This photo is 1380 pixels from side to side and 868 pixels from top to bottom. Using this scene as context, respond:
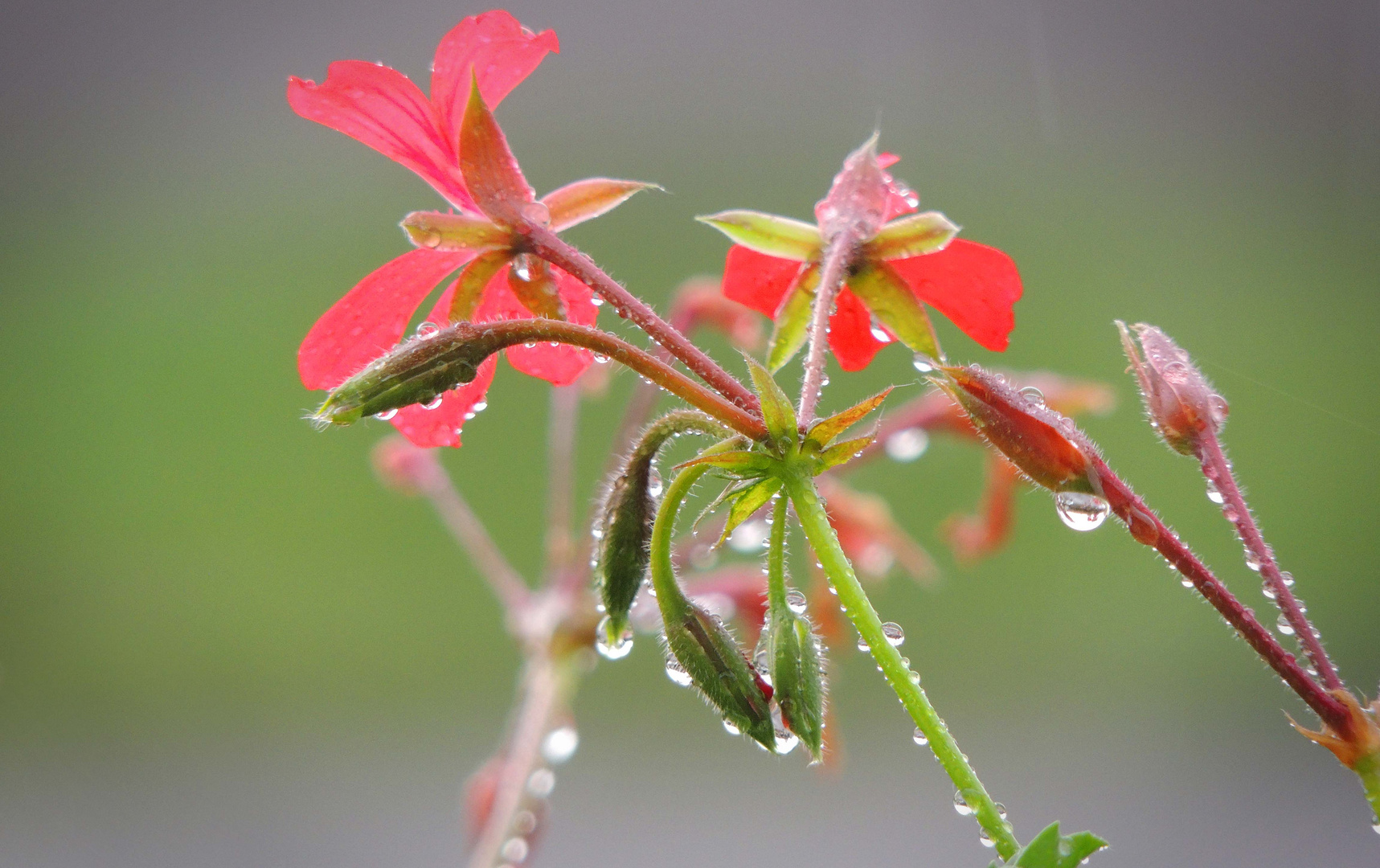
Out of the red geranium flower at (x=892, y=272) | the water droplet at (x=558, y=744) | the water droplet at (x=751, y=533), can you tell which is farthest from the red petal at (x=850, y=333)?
the water droplet at (x=558, y=744)

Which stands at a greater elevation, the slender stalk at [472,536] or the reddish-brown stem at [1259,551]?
the slender stalk at [472,536]

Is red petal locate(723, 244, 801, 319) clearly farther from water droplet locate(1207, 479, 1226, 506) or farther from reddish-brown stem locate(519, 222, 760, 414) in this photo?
water droplet locate(1207, 479, 1226, 506)

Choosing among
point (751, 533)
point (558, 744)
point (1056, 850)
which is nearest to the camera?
point (1056, 850)

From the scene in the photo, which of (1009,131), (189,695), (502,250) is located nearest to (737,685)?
(502,250)

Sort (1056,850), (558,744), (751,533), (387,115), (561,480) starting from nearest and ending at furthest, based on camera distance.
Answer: (1056,850) < (387,115) < (751,533) < (558,744) < (561,480)

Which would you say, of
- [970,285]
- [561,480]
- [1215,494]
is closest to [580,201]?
[970,285]

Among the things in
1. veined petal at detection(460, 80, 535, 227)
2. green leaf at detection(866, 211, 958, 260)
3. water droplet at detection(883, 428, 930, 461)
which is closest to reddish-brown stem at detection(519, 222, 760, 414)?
veined petal at detection(460, 80, 535, 227)

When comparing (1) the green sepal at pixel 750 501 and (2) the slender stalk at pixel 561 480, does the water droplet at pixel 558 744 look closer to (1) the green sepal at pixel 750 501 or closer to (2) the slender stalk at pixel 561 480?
(2) the slender stalk at pixel 561 480

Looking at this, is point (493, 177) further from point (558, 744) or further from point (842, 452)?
point (558, 744)
